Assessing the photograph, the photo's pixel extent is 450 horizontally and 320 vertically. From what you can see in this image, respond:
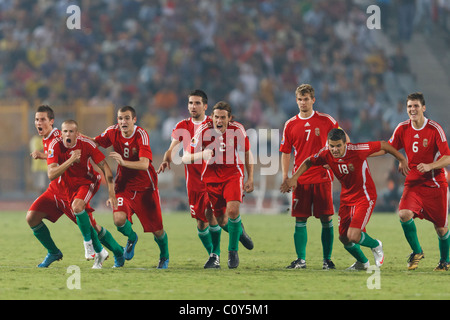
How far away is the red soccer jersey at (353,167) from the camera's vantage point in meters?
8.71

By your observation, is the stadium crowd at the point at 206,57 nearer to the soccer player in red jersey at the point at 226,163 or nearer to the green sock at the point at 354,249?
the soccer player in red jersey at the point at 226,163

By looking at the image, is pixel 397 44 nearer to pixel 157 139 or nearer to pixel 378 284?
pixel 157 139

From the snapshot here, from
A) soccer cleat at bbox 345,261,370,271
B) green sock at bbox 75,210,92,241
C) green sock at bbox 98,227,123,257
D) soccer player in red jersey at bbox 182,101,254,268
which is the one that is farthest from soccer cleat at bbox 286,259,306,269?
green sock at bbox 75,210,92,241

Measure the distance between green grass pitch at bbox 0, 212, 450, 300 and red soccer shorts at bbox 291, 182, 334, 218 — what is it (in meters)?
0.64

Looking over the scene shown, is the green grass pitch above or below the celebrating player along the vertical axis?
below

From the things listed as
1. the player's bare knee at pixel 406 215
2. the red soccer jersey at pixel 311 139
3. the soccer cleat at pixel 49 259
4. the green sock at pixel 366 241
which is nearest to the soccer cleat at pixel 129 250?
the soccer cleat at pixel 49 259

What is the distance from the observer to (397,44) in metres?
24.4

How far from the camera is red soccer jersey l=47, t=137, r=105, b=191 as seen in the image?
29.7ft

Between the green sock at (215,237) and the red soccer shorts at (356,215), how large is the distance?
1447 millimetres

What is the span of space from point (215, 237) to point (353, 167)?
1854 mm

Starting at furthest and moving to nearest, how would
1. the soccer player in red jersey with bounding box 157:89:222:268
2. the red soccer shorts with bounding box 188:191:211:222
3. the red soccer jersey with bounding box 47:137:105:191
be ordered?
the red soccer shorts with bounding box 188:191:211:222, the soccer player in red jersey with bounding box 157:89:222:268, the red soccer jersey with bounding box 47:137:105:191

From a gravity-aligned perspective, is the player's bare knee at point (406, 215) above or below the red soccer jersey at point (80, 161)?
below

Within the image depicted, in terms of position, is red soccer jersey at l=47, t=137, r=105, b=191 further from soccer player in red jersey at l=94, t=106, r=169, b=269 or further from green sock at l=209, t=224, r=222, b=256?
green sock at l=209, t=224, r=222, b=256

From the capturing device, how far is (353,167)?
8.76m
